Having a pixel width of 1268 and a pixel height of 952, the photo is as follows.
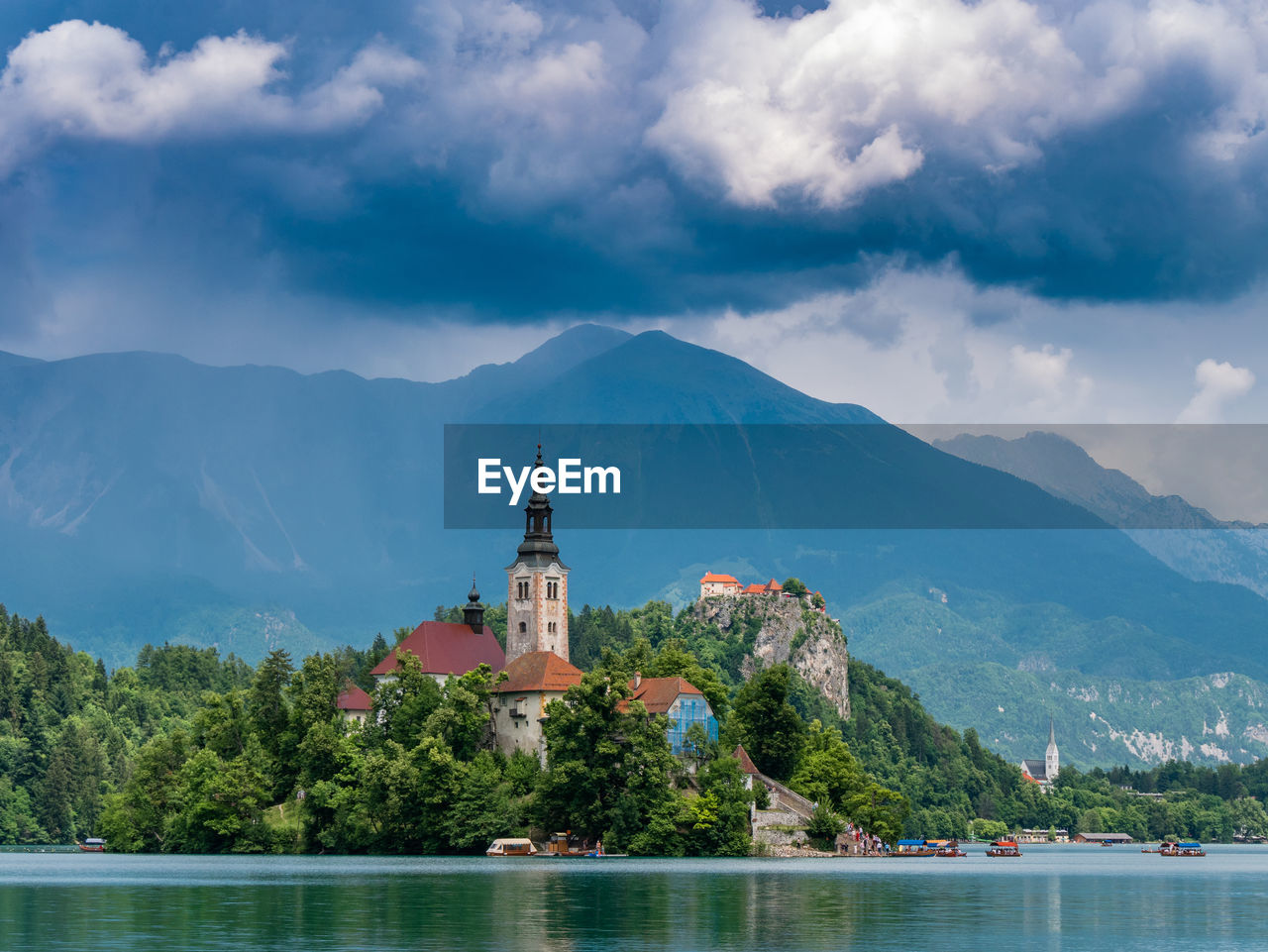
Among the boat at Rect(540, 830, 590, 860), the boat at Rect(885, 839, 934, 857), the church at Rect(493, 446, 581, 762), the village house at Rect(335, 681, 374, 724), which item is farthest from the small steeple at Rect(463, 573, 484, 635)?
the boat at Rect(885, 839, 934, 857)

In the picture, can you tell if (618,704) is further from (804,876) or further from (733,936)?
(733,936)

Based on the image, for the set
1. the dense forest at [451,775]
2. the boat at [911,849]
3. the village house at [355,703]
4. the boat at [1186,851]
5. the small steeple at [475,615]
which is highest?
the small steeple at [475,615]

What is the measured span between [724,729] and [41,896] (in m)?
65.3

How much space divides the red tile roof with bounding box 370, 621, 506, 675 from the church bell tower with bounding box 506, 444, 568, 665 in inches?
85.5

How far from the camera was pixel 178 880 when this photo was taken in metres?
84.3

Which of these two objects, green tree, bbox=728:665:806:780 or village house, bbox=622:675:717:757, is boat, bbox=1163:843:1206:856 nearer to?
green tree, bbox=728:665:806:780

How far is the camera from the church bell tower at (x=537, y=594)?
13950 centimetres

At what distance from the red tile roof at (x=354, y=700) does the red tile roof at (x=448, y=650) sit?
2.61 m

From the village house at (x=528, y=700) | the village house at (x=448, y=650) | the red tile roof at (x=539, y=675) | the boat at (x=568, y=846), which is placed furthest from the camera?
the village house at (x=448, y=650)

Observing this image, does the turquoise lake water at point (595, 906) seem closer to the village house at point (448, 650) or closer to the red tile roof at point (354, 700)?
the red tile roof at point (354, 700)

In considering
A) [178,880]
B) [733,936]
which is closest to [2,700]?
[178,880]

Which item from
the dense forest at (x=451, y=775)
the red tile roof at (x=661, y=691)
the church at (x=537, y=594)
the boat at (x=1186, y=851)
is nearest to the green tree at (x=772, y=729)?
the dense forest at (x=451, y=775)

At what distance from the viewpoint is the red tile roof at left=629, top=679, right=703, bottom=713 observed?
123125 mm

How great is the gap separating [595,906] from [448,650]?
72913 millimetres
